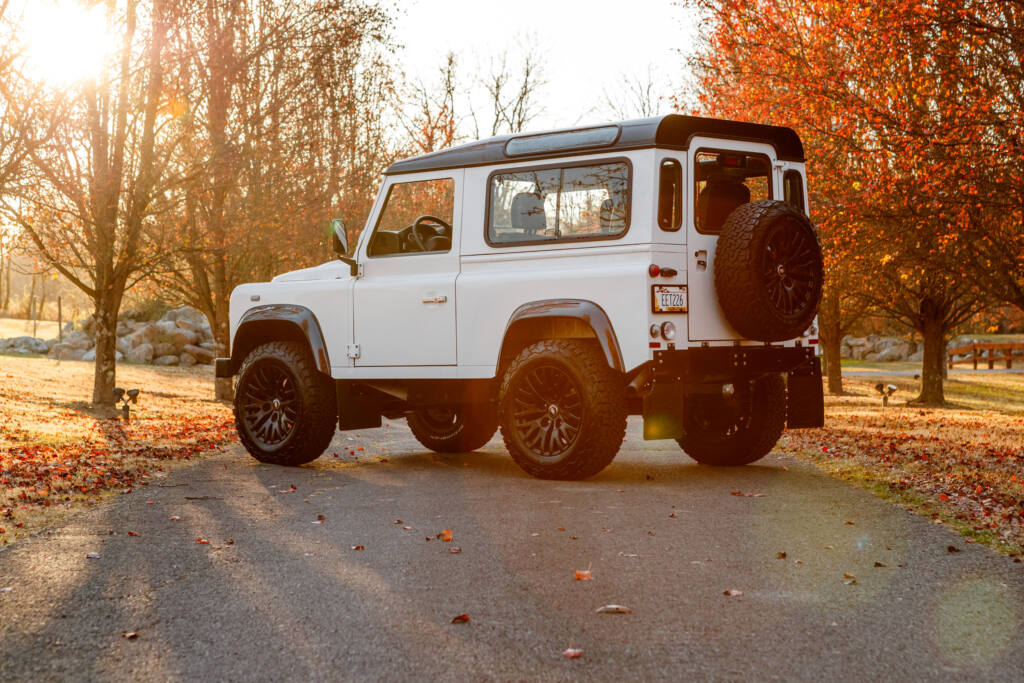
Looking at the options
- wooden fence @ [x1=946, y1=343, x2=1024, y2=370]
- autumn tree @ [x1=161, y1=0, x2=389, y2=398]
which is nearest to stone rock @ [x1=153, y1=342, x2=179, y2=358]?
autumn tree @ [x1=161, y1=0, x2=389, y2=398]

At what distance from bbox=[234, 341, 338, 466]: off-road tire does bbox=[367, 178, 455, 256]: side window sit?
51.5 inches

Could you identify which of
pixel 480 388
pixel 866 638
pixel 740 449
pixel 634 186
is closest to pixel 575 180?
pixel 634 186

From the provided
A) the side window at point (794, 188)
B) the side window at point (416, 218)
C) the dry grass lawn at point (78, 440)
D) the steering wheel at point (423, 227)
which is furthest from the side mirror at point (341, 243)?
the side window at point (794, 188)

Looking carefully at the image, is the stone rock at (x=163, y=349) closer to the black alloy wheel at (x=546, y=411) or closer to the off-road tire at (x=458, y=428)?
the off-road tire at (x=458, y=428)

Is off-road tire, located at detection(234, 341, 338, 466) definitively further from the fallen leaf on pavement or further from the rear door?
the fallen leaf on pavement

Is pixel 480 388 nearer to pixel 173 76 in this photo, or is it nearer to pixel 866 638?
pixel 866 638

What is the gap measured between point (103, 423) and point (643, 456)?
8464 mm

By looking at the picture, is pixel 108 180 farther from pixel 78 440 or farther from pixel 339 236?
pixel 339 236

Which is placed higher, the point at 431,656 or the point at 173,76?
the point at 173,76

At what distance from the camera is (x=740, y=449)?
9.95 metres

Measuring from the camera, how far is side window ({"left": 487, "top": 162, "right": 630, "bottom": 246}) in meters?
8.45

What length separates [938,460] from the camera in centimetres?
1045

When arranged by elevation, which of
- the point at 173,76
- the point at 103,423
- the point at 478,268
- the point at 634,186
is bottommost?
the point at 103,423

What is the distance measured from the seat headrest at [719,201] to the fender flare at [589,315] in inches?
44.4
